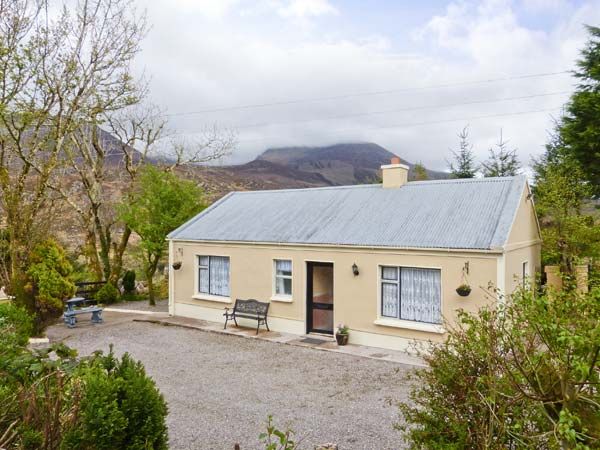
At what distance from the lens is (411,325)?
11492 mm

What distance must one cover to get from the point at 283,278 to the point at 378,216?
11.7 feet

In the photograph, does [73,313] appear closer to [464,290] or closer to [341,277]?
[341,277]

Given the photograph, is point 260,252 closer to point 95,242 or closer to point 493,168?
point 95,242

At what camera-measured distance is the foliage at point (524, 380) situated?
3238 mm

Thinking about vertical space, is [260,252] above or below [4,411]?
above

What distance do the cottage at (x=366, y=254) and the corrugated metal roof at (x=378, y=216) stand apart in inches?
1.5

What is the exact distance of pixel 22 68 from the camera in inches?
536

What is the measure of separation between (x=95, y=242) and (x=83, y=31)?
10.5m

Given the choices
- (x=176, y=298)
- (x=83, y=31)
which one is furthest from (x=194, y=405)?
(x=83, y=31)

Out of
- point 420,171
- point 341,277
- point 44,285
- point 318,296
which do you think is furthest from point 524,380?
point 420,171

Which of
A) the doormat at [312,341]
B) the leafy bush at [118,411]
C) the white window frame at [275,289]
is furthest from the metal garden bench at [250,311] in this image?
the leafy bush at [118,411]

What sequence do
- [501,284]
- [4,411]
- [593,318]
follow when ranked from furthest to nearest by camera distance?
[501,284] < [4,411] < [593,318]

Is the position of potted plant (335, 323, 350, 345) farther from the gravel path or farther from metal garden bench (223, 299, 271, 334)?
the gravel path

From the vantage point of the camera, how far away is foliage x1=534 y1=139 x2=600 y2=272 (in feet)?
51.2
